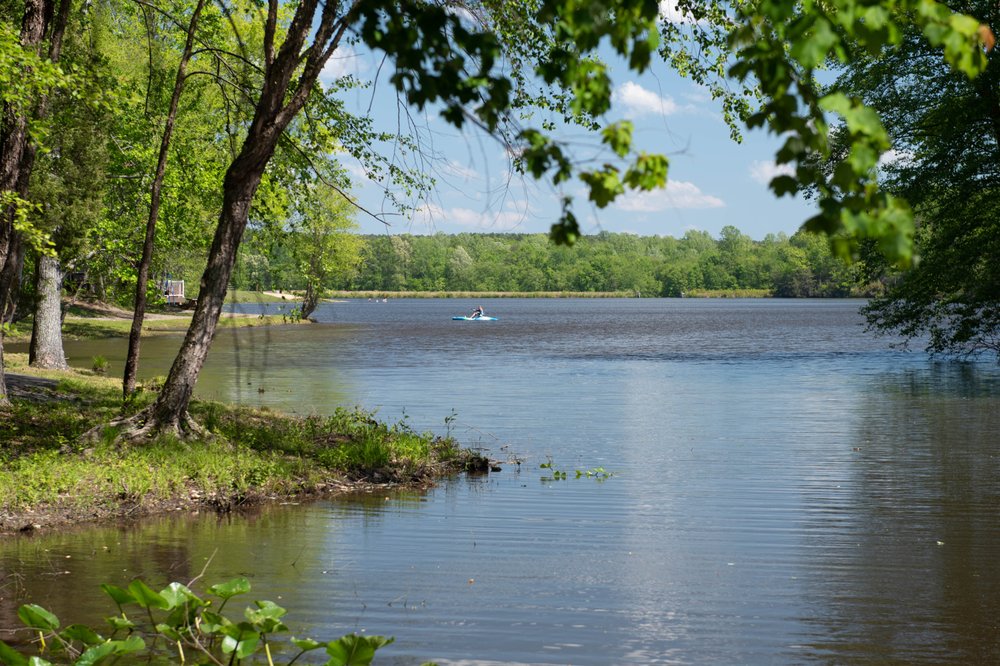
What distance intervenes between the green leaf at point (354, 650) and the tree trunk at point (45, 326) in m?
24.4

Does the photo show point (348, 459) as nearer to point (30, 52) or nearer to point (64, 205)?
point (30, 52)

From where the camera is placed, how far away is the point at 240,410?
19.1m

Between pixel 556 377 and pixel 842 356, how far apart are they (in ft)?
57.9

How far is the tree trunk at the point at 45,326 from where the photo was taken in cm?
2752

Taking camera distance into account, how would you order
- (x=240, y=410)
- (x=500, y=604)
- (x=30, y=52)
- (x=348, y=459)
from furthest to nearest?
(x=240, y=410) < (x=348, y=459) < (x=30, y=52) < (x=500, y=604)

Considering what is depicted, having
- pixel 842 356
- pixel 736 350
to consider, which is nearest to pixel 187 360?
pixel 842 356

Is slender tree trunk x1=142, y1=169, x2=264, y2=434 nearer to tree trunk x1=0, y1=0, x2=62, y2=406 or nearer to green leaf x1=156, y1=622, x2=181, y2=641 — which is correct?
tree trunk x1=0, y1=0, x2=62, y2=406

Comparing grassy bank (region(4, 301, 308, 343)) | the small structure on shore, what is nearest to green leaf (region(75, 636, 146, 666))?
grassy bank (region(4, 301, 308, 343))

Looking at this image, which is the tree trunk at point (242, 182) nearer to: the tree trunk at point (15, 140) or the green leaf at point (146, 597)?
the tree trunk at point (15, 140)

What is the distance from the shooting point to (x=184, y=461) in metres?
13.5

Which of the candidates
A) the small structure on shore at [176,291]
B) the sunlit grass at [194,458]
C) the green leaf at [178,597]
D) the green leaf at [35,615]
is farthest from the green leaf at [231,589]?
the small structure on shore at [176,291]

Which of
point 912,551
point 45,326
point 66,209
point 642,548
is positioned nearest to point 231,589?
point 642,548

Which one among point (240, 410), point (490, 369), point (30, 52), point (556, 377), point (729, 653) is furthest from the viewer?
point (490, 369)

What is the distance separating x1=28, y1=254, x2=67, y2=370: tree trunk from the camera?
2752 centimetres
